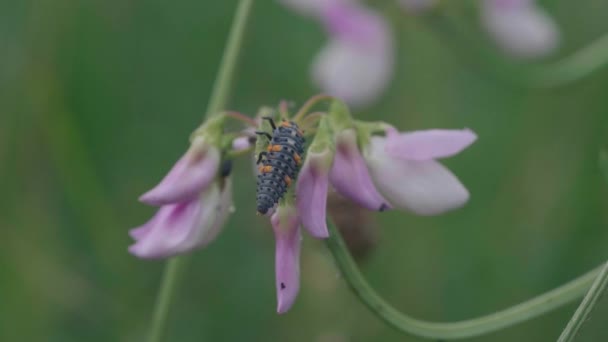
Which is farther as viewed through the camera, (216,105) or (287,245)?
(216,105)

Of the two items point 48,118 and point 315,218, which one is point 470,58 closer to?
point 48,118

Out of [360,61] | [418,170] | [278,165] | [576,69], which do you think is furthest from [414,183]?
[360,61]

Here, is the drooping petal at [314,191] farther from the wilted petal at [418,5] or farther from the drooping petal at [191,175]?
the wilted petal at [418,5]

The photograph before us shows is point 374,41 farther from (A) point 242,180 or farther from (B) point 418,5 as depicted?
(A) point 242,180

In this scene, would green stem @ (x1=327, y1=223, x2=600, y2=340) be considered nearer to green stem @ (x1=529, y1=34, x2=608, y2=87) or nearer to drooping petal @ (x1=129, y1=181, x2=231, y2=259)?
drooping petal @ (x1=129, y1=181, x2=231, y2=259)

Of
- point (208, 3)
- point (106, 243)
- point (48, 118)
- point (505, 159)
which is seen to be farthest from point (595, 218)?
point (208, 3)

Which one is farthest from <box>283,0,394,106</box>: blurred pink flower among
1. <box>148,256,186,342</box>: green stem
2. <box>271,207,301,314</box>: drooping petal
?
<box>271,207,301,314</box>: drooping petal

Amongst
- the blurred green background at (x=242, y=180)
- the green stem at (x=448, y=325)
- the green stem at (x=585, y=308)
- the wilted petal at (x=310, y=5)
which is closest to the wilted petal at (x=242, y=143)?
the green stem at (x=448, y=325)
